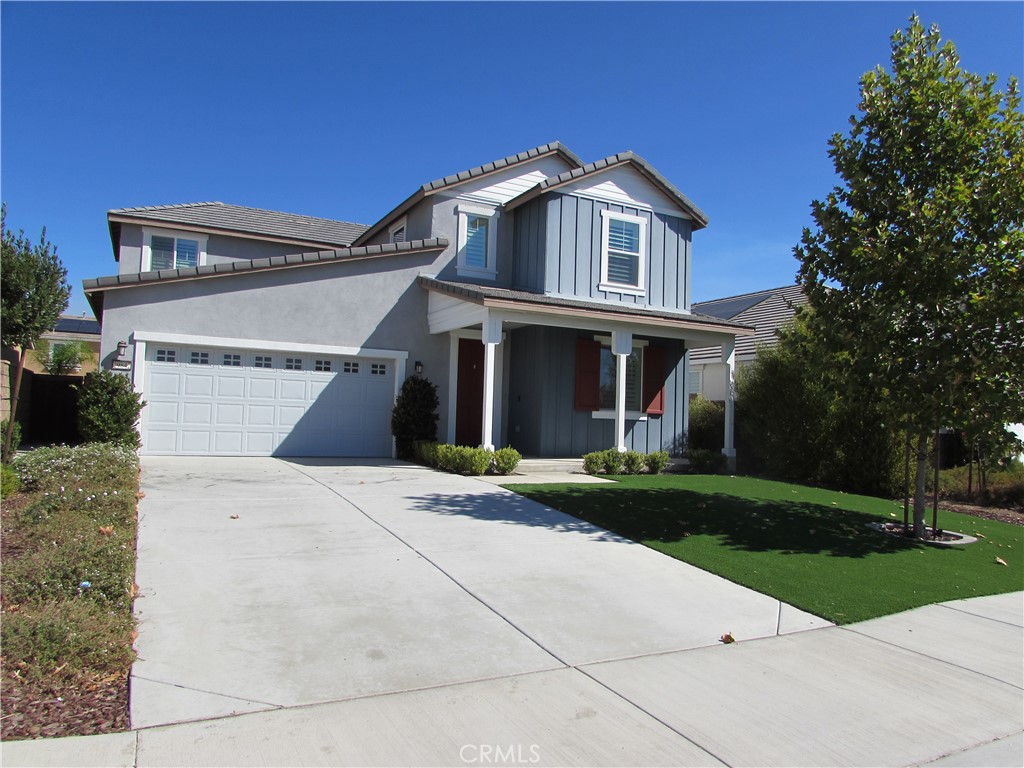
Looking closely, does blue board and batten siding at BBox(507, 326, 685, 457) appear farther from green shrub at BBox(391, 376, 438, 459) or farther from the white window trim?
the white window trim

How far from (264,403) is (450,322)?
397 cm

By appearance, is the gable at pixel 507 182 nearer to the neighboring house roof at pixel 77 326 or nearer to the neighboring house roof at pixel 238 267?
the neighboring house roof at pixel 238 267

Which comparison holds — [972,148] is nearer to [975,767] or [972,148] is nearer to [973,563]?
[973,563]

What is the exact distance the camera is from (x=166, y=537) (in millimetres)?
6855

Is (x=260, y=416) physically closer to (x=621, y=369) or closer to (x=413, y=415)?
(x=413, y=415)

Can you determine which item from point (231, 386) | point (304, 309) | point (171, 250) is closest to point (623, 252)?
point (304, 309)

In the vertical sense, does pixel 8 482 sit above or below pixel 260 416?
below

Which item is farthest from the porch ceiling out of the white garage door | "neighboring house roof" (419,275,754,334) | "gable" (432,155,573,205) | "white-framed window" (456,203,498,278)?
"gable" (432,155,573,205)

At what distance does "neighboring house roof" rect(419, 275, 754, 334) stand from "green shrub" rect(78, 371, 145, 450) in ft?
19.6

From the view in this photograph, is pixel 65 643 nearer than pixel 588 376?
Yes

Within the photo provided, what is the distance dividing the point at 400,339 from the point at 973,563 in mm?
10759

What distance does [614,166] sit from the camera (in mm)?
15750

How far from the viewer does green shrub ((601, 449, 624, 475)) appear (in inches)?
544

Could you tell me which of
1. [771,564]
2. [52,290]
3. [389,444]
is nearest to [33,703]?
[771,564]
